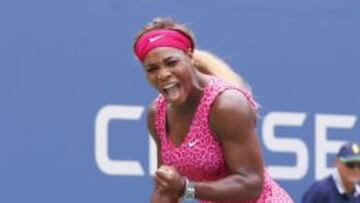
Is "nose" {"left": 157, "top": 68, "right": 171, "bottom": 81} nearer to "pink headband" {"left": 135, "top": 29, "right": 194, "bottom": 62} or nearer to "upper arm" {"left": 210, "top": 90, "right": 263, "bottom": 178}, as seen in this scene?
"pink headband" {"left": 135, "top": 29, "right": 194, "bottom": 62}

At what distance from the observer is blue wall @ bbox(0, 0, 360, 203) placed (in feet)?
17.5

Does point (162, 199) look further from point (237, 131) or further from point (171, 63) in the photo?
point (171, 63)

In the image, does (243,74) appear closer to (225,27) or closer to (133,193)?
(225,27)

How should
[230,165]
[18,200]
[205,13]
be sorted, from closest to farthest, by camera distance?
[230,165] → [18,200] → [205,13]

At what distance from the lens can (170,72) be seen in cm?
322

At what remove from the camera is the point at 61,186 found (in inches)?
212

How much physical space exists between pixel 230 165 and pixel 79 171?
2.17 m

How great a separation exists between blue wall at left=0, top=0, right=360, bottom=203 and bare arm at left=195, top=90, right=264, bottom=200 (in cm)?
215

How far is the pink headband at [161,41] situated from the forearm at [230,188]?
14.9 inches

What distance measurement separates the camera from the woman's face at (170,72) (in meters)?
3.23

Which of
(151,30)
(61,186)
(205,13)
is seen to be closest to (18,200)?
(61,186)

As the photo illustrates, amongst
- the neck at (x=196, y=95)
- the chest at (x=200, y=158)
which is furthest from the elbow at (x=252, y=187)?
the neck at (x=196, y=95)

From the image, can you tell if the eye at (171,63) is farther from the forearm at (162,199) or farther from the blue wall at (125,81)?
the blue wall at (125,81)

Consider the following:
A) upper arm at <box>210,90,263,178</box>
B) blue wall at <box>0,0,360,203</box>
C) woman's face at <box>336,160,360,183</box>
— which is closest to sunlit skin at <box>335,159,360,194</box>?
woman's face at <box>336,160,360,183</box>
